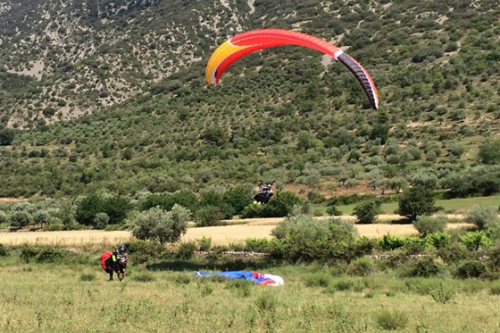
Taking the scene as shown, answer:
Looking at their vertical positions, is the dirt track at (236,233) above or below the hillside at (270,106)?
below

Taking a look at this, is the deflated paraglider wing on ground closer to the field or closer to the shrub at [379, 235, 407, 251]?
the shrub at [379, 235, 407, 251]

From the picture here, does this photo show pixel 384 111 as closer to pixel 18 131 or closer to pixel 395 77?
pixel 395 77

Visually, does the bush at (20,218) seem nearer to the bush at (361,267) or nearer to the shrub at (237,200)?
the shrub at (237,200)

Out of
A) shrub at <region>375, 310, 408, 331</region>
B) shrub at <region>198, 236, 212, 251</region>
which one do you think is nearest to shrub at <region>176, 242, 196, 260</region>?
shrub at <region>198, 236, 212, 251</region>

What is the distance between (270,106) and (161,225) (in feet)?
Answer: 188

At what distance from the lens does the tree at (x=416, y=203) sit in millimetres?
31938

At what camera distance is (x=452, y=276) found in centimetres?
1794

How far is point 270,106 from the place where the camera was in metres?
82.8

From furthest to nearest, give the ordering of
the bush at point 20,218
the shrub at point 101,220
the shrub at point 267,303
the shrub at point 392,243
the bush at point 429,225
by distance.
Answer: the bush at point 20,218, the shrub at point 101,220, the bush at point 429,225, the shrub at point 392,243, the shrub at point 267,303

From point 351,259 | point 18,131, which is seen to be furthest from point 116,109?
point 351,259

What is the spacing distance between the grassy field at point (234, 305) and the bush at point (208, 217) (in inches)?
764

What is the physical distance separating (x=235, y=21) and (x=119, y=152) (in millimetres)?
65709

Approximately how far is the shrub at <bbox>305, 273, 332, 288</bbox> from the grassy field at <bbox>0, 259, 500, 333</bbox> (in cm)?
3

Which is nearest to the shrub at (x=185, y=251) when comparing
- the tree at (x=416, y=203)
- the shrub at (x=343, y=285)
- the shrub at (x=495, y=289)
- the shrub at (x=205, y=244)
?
the shrub at (x=205, y=244)
